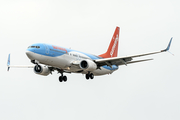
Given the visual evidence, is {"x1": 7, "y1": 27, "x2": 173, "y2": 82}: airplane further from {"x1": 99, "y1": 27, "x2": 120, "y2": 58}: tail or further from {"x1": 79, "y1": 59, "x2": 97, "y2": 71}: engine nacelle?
{"x1": 99, "y1": 27, "x2": 120, "y2": 58}: tail

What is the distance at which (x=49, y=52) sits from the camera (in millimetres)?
47344

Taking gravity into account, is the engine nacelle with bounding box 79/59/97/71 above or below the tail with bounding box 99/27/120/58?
below

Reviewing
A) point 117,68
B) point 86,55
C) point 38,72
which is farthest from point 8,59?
point 117,68

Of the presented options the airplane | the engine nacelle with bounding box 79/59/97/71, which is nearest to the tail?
the airplane

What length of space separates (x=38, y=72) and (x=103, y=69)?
10.8 metres

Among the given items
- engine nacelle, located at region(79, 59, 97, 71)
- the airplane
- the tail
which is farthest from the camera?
the tail

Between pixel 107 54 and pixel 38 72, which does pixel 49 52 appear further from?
pixel 107 54

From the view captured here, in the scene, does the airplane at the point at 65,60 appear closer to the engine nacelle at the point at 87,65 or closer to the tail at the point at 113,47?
the engine nacelle at the point at 87,65

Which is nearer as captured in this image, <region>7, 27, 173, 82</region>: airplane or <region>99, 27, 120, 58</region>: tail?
<region>7, 27, 173, 82</region>: airplane

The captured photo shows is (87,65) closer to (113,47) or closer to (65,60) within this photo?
A: (65,60)

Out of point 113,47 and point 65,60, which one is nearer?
point 65,60

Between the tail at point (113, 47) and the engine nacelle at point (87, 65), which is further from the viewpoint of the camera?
the tail at point (113, 47)

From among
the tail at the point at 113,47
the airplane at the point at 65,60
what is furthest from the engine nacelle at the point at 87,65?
the tail at the point at 113,47

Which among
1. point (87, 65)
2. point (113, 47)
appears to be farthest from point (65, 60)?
point (113, 47)
